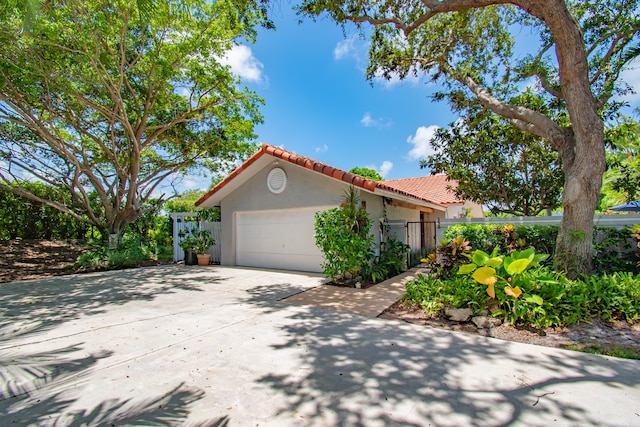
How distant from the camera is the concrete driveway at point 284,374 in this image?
2416 mm

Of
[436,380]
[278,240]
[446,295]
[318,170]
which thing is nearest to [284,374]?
[436,380]

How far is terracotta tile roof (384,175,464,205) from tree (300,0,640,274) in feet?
27.0

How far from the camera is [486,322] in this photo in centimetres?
450

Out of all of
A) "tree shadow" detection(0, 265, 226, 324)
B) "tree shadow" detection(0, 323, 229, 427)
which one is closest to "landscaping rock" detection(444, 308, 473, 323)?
"tree shadow" detection(0, 323, 229, 427)

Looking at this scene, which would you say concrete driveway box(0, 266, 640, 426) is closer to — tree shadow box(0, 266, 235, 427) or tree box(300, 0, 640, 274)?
tree shadow box(0, 266, 235, 427)

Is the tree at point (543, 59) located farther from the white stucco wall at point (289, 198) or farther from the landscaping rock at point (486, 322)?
the white stucco wall at point (289, 198)

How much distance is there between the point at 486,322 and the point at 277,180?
291 inches

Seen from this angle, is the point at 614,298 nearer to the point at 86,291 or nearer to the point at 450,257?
the point at 450,257

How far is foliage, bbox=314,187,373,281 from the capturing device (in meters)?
7.35

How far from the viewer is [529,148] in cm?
1004

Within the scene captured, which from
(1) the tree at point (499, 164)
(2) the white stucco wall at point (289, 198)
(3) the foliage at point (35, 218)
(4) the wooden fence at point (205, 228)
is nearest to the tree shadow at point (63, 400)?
(2) the white stucco wall at point (289, 198)

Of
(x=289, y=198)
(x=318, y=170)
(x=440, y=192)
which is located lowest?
(x=289, y=198)

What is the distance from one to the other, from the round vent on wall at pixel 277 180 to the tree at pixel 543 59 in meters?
4.31

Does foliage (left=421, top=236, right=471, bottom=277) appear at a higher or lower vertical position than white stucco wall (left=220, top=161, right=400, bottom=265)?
lower
